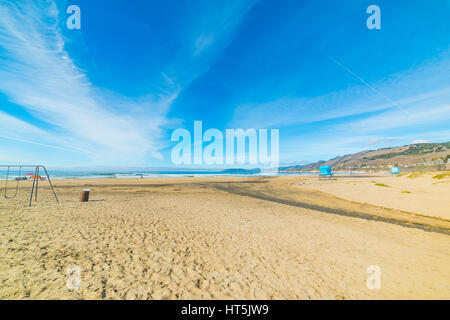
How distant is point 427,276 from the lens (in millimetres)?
4742

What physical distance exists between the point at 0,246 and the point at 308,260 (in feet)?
34.7

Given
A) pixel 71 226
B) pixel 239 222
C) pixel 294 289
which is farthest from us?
pixel 239 222

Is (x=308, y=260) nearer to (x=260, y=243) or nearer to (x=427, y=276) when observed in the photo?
(x=260, y=243)

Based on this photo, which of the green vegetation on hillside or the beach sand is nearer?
the beach sand

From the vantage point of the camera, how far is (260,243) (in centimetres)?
688

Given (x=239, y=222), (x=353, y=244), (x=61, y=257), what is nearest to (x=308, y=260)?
A: (x=353, y=244)

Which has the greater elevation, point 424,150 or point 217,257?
point 424,150

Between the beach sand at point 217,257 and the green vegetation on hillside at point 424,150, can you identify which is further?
the green vegetation on hillside at point 424,150

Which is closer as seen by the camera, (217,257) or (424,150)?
(217,257)

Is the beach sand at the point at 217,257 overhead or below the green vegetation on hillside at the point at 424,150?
below

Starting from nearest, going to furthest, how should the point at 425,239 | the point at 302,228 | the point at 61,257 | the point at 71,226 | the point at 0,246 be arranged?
the point at 61,257, the point at 0,246, the point at 425,239, the point at 71,226, the point at 302,228

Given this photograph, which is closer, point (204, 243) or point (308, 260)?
point (308, 260)

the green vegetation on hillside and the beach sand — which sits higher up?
the green vegetation on hillside

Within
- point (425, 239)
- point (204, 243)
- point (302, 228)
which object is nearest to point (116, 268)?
point (204, 243)
